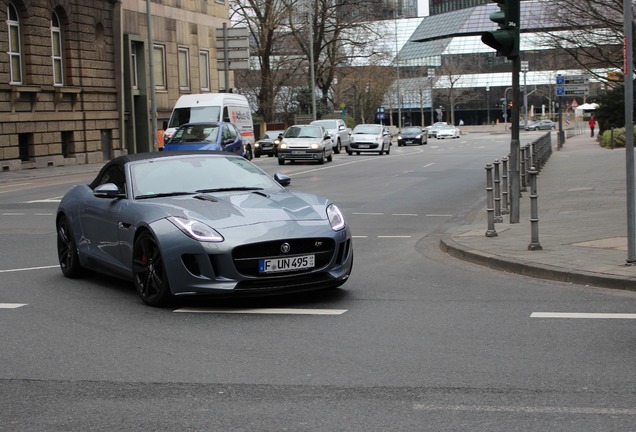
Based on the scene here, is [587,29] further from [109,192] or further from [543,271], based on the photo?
[109,192]

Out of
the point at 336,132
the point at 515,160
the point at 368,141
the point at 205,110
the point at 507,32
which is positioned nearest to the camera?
the point at 507,32

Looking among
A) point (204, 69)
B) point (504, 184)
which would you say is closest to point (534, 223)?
point (504, 184)

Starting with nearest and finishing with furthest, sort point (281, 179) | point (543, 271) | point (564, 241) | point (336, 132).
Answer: point (543, 271), point (281, 179), point (564, 241), point (336, 132)

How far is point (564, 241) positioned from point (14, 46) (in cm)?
3293

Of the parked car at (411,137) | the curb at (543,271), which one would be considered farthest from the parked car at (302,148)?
the parked car at (411,137)

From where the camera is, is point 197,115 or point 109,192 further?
point 197,115

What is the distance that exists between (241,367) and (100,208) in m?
3.97

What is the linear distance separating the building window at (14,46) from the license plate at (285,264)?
3422 cm

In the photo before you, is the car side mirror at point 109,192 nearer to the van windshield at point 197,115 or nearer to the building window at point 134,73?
the van windshield at point 197,115

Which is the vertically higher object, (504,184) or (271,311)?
(504,184)

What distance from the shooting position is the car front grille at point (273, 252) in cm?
826

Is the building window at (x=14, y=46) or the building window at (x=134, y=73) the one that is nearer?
the building window at (x=14, y=46)

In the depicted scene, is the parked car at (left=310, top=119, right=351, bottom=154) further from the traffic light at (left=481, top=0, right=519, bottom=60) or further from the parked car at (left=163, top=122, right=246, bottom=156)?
the traffic light at (left=481, top=0, right=519, bottom=60)

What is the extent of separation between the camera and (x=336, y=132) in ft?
173
